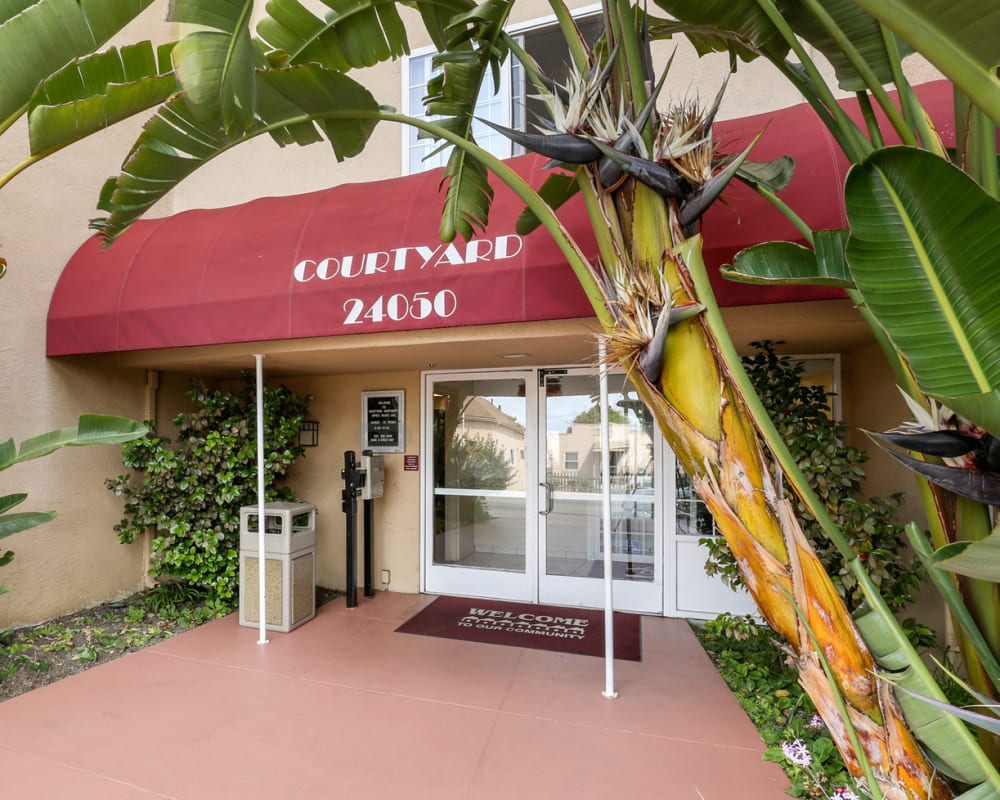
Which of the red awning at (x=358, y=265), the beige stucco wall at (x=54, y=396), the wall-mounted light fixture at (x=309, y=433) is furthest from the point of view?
the wall-mounted light fixture at (x=309, y=433)

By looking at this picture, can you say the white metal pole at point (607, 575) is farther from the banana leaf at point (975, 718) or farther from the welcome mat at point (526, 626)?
the banana leaf at point (975, 718)

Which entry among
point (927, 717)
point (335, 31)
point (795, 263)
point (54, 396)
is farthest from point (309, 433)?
point (927, 717)

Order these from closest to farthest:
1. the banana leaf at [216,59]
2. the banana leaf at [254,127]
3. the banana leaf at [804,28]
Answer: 1. the banana leaf at [216,59]
2. the banana leaf at [804,28]
3. the banana leaf at [254,127]

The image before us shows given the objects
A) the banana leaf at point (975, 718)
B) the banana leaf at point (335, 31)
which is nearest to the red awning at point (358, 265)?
the banana leaf at point (335, 31)

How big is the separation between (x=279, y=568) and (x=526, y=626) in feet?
8.36

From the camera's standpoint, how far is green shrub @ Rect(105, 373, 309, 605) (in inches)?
223

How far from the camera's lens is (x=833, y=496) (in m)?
3.66

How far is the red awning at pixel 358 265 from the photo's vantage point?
3369mm

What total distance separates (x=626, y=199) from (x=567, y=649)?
3.95 meters

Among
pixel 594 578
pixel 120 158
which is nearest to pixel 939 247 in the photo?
pixel 594 578

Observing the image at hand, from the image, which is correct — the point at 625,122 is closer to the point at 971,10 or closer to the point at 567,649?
the point at 971,10

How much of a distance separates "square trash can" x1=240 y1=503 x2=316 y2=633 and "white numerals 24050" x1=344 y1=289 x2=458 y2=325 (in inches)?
92.4

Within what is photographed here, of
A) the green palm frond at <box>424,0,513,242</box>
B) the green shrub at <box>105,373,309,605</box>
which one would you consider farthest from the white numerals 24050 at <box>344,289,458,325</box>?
the green shrub at <box>105,373,309,605</box>

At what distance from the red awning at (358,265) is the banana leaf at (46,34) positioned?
1.79 m
